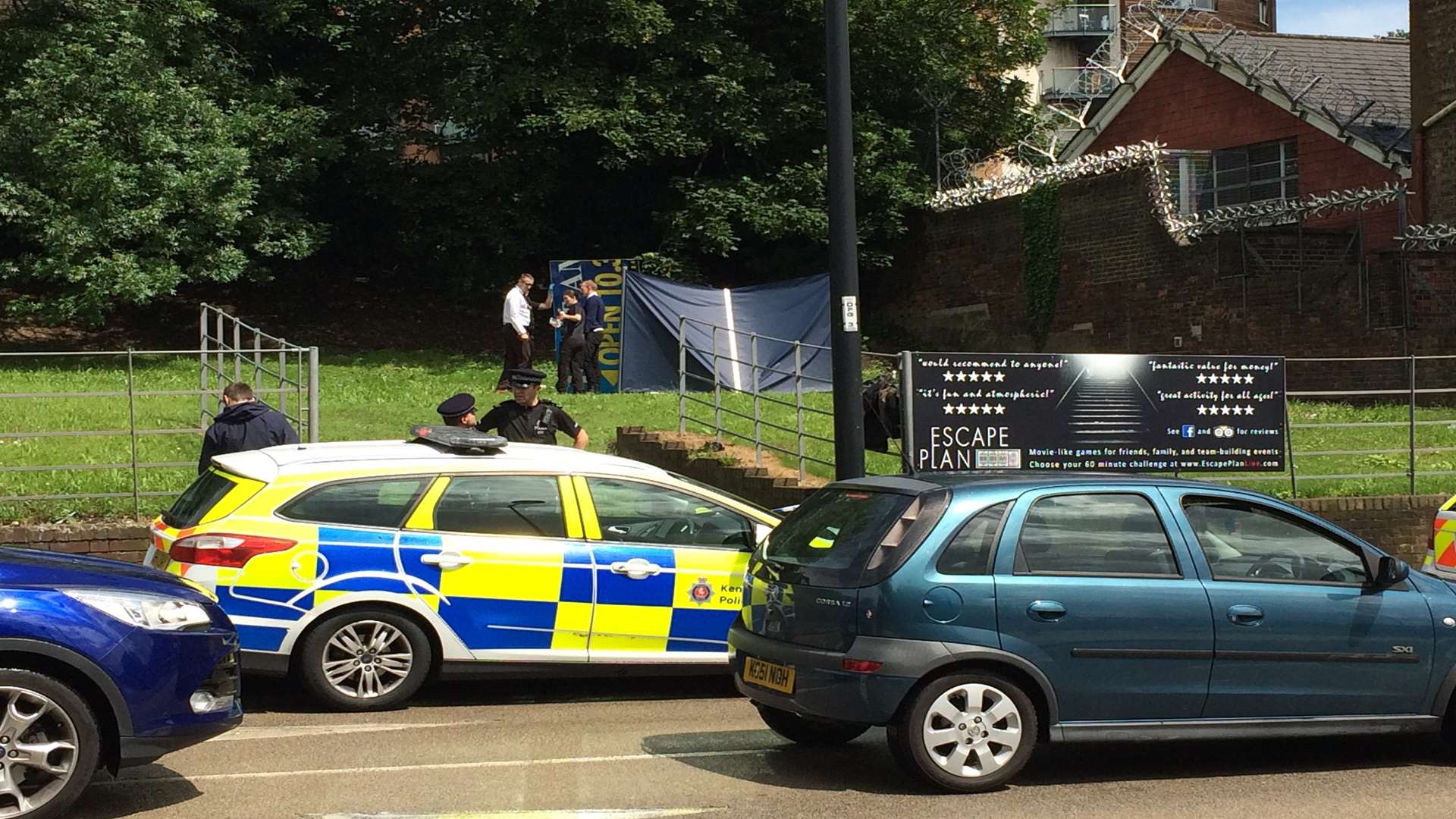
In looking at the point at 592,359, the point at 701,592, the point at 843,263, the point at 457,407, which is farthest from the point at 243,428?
the point at 592,359

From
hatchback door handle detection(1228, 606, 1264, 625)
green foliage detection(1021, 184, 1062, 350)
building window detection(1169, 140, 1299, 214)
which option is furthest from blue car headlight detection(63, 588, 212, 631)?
building window detection(1169, 140, 1299, 214)

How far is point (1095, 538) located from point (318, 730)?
4153mm

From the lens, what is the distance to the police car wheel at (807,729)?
295 inches

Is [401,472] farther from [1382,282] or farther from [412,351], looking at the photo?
[412,351]

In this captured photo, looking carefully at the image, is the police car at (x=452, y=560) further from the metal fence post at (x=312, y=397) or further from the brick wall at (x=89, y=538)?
the metal fence post at (x=312, y=397)

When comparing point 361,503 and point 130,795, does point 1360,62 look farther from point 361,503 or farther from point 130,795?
point 130,795

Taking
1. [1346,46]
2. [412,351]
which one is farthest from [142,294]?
[1346,46]

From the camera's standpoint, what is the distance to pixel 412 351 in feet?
95.7

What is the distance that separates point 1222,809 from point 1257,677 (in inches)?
30.5

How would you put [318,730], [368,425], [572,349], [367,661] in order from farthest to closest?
[572,349], [368,425], [367,661], [318,730]

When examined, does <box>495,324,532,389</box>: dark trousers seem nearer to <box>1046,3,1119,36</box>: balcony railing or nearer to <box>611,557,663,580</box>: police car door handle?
<box>611,557,663,580</box>: police car door handle

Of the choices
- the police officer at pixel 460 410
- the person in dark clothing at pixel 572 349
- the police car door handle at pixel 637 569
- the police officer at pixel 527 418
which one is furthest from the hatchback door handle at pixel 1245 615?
the person in dark clothing at pixel 572 349

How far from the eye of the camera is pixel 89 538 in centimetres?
1188

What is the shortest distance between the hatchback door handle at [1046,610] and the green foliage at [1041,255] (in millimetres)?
21717
